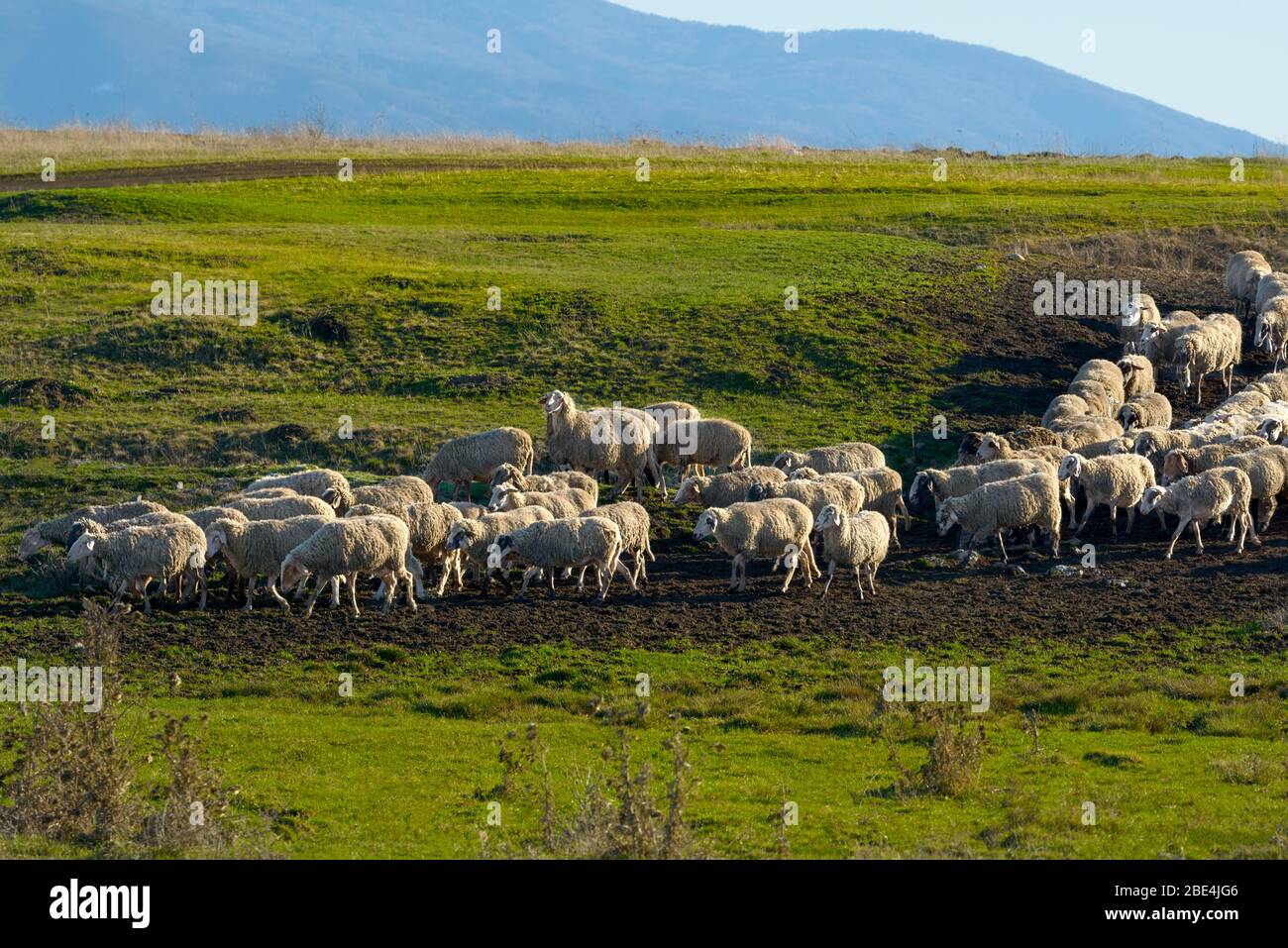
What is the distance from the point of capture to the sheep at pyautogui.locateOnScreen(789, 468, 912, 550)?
25.2 m

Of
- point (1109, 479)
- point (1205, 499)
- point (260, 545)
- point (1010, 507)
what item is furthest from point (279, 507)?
point (1205, 499)

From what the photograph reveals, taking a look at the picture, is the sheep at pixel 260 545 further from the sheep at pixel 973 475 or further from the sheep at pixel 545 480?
the sheep at pixel 973 475

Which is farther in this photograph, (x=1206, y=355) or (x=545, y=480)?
(x=1206, y=355)

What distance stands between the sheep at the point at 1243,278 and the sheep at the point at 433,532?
26378mm

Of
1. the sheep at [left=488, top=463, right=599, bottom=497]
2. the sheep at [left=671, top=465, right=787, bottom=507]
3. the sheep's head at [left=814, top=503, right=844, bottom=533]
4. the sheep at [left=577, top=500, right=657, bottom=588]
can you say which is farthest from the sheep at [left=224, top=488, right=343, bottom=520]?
the sheep's head at [left=814, top=503, right=844, bottom=533]

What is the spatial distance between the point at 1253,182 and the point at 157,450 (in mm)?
48101

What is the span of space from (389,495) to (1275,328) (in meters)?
22.9

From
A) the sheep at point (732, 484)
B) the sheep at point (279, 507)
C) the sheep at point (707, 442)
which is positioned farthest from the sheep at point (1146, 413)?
the sheep at point (279, 507)

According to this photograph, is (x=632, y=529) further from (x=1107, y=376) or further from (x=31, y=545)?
(x=1107, y=376)

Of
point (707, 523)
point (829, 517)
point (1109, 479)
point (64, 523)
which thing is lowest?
point (64, 523)

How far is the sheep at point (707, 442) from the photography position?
28453 millimetres

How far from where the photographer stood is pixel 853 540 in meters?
22.6

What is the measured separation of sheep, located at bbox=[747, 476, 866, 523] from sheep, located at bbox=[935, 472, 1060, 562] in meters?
1.52

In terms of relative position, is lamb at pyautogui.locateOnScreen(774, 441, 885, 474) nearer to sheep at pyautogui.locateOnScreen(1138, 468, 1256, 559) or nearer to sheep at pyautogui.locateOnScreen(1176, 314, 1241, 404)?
sheep at pyautogui.locateOnScreen(1138, 468, 1256, 559)
